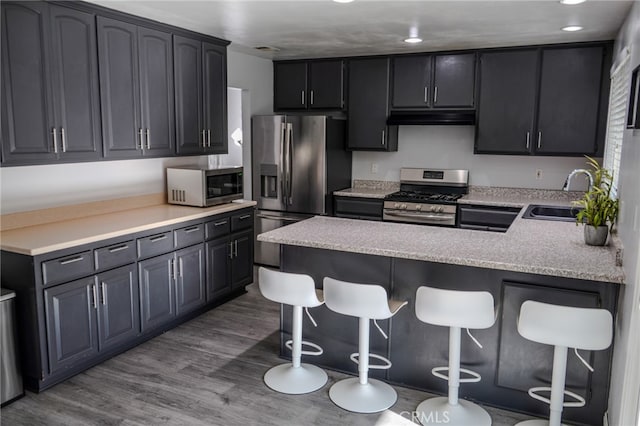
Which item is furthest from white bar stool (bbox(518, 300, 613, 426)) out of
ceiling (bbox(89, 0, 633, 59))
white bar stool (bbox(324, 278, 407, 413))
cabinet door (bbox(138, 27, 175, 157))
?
cabinet door (bbox(138, 27, 175, 157))

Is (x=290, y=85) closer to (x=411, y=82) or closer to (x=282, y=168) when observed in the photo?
(x=282, y=168)

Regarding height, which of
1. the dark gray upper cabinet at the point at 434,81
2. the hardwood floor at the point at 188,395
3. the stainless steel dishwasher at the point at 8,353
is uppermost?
the dark gray upper cabinet at the point at 434,81

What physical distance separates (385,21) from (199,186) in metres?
1.96

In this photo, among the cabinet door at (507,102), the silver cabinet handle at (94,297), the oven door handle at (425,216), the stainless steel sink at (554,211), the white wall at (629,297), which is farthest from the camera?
the oven door handle at (425,216)

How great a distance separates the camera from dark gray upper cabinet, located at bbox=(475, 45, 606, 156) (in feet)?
14.9

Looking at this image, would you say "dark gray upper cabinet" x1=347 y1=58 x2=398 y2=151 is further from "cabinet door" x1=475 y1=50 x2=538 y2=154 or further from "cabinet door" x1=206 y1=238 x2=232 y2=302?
"cabinet door" x1=206 y1=238 x2=232 y2=302

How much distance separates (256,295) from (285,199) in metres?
1.21

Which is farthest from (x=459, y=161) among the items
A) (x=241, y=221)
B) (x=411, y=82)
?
(x=241, y=221)

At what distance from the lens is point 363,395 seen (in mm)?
2930

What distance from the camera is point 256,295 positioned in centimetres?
477

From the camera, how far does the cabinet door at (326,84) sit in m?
5.52

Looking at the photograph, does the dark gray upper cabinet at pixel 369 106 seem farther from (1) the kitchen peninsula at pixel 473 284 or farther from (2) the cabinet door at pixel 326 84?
(1) the kitchen peninsula at pixel 473 284

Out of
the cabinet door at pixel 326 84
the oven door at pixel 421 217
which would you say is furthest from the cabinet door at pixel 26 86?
the oven door at pixel 421 217

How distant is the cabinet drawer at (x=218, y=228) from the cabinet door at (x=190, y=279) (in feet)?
0.44
